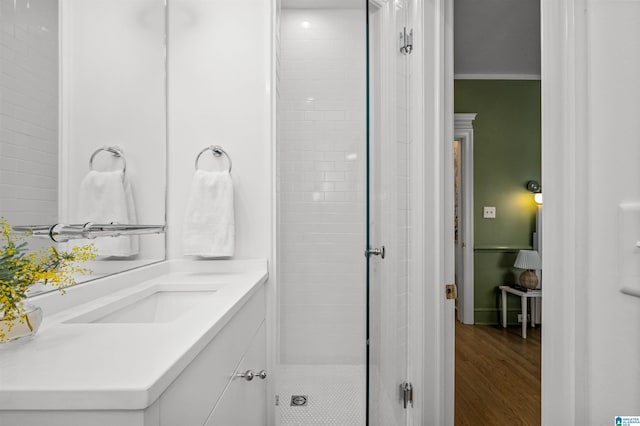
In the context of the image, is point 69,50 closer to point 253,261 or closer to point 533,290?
point 253,261

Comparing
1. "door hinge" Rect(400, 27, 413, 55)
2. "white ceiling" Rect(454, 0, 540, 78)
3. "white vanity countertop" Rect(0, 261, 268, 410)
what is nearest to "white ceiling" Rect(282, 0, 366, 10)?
"white ceiling" Rect(454, 0, 540, 78)

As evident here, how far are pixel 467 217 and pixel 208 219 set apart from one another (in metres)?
3.02

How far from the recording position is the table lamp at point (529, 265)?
136 inches

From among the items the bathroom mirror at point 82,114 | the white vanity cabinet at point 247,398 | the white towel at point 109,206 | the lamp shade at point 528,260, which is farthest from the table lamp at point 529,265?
the white towel at point 109,206

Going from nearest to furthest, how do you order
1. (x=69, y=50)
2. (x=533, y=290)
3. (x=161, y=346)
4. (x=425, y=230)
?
(x=161, y=346), (x=69, y=50), (x=425, y=230), (x=533, y=290)

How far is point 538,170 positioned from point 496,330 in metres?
1.83

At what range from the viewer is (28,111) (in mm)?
866

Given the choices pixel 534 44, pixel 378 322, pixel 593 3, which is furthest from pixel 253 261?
pixel 534 44

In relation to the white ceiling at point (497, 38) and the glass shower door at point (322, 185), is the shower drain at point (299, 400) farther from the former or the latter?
the white ceiling at point (497, 38)

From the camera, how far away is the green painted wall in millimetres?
3795

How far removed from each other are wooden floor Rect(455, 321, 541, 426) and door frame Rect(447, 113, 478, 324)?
0.91ft

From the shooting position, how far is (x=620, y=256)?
496 millimetres

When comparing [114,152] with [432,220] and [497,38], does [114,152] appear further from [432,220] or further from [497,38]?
[497,38]

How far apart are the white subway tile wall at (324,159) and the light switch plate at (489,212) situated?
1926 mm
